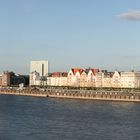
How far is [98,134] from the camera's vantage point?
178 ft

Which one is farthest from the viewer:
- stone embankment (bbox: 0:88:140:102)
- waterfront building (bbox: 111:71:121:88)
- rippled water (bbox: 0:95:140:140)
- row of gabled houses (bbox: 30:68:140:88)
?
waterfront building (bbox: 111:71:121:88)

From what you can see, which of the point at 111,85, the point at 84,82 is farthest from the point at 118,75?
the point at 84,82

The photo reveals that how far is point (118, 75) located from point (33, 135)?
130458 millimetres

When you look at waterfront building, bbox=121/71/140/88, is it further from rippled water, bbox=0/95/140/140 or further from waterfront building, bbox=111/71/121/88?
rippled water, bbox=0/95/140/140

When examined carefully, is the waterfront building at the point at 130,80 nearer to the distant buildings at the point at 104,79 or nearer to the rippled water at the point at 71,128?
the distant buildings at the point at 104,79

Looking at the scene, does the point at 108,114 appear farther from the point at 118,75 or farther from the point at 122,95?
the point at 118,75

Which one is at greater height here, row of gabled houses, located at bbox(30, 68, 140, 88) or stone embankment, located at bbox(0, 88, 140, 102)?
row of gabled houses, located at bbox(30, 68, 140, 88)

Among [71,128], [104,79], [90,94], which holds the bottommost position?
[71,128]

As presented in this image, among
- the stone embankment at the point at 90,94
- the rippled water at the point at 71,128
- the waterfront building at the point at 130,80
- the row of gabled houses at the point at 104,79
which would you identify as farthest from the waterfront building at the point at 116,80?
the rippled water at the point at 71,128

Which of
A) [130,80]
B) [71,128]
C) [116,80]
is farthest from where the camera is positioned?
[116,80]

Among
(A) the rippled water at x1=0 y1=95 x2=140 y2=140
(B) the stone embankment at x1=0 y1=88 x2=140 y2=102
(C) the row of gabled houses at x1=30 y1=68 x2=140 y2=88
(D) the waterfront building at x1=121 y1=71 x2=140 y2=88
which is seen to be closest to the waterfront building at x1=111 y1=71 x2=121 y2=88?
(C) the row of gabled houses at x1=30 y1=68 x2=140 y2=88

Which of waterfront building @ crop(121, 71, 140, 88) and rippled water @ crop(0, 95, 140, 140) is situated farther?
waterfront building @ crop(121, 71, 140, 88)

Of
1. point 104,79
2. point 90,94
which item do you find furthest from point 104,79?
point 90,94

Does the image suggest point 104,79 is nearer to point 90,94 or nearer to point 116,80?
point 116,80
